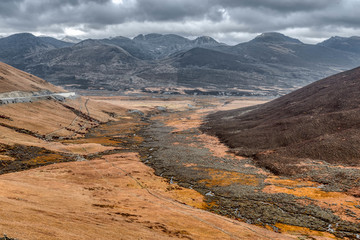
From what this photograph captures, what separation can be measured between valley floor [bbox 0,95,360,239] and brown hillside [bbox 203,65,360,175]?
8.93 meters

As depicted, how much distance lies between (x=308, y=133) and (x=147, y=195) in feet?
216

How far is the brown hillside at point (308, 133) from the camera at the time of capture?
73188 mm

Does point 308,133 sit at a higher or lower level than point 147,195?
higher

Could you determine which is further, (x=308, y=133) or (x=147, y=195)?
(x=308, y=133)

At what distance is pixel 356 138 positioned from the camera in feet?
246

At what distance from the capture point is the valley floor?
31.8m

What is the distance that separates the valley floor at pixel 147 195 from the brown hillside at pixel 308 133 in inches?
352

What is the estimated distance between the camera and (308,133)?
89688 millimetres

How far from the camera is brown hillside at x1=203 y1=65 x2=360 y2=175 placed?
73188 mm

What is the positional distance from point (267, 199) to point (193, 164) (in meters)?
27.6

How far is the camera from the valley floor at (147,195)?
104 feet

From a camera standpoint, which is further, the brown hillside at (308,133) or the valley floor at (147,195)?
the brown hillside at (308,133)

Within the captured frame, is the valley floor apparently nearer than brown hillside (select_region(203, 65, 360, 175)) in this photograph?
Yes

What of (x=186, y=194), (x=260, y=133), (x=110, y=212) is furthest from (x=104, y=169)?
(x=260, y=133)
